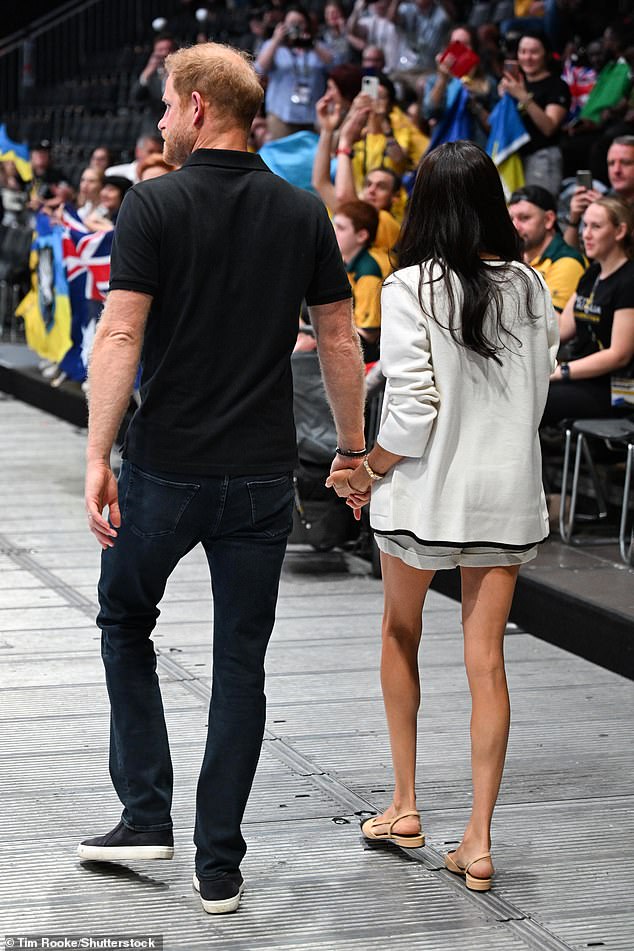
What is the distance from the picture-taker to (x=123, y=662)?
2812 millimetres

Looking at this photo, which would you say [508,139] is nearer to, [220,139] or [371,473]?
[371,473]

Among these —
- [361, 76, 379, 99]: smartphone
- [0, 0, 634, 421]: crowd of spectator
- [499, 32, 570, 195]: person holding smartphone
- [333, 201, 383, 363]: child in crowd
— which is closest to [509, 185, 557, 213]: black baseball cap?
[0, 0, 634, 421]: crowd of spectator

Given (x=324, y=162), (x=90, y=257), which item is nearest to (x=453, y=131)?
(x=324, y=162)

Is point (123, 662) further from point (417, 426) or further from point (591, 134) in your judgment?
point (591, 134)

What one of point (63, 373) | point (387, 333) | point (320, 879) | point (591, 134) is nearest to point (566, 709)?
point (320, 879)

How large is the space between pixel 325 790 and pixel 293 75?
8.24 metres

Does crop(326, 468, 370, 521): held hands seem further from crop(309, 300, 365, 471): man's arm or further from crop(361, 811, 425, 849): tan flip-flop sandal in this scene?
crop(361, 811, 425, 849): tan flip-flop sandal

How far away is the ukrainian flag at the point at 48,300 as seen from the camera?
9.66m

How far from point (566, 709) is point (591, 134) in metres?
4.81

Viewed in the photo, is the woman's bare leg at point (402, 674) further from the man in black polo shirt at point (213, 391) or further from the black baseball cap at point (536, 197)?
the black baseball cap at point (536, 197)

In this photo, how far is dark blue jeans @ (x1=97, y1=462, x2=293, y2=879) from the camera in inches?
106

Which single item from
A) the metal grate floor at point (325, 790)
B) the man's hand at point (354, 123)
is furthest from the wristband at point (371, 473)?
the man's hand at point (354, 123)

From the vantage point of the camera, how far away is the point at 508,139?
776 centimetres

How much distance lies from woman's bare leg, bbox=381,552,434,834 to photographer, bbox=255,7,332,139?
26.2 ft
